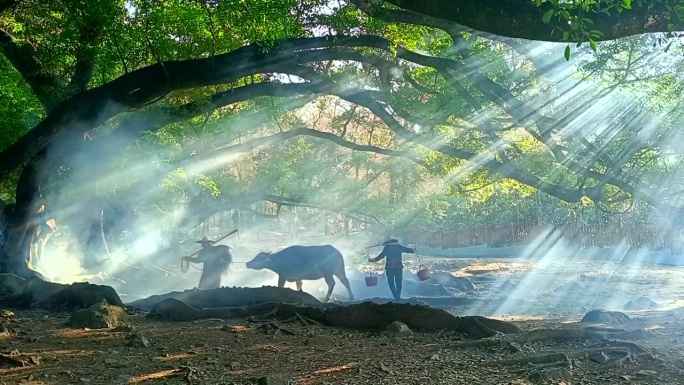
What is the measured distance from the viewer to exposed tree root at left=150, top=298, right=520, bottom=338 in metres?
6.83

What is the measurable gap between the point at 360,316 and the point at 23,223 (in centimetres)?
723

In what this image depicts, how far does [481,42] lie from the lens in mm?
11969

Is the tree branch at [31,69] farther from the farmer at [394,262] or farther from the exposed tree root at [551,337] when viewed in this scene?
the exposed tree root at [551,337]

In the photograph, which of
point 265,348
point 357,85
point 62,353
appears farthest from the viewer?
point 357,85

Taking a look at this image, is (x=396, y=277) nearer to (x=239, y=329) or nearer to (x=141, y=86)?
(x=239, y=329)

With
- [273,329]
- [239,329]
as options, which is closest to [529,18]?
[273,329]

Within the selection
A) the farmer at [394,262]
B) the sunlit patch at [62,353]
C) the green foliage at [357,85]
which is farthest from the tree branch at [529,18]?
the farmer at [394,262]

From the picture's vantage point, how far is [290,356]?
18.5 feet

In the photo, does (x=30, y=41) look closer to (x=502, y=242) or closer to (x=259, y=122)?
(x=259, y=122)

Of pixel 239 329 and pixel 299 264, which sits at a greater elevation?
pixel 299 264

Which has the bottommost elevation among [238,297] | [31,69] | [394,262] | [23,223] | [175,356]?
[175,356]

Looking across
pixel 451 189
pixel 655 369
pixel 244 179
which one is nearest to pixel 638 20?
pixel 655 369

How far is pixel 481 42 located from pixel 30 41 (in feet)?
28.0

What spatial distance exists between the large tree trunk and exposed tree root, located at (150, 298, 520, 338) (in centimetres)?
408
